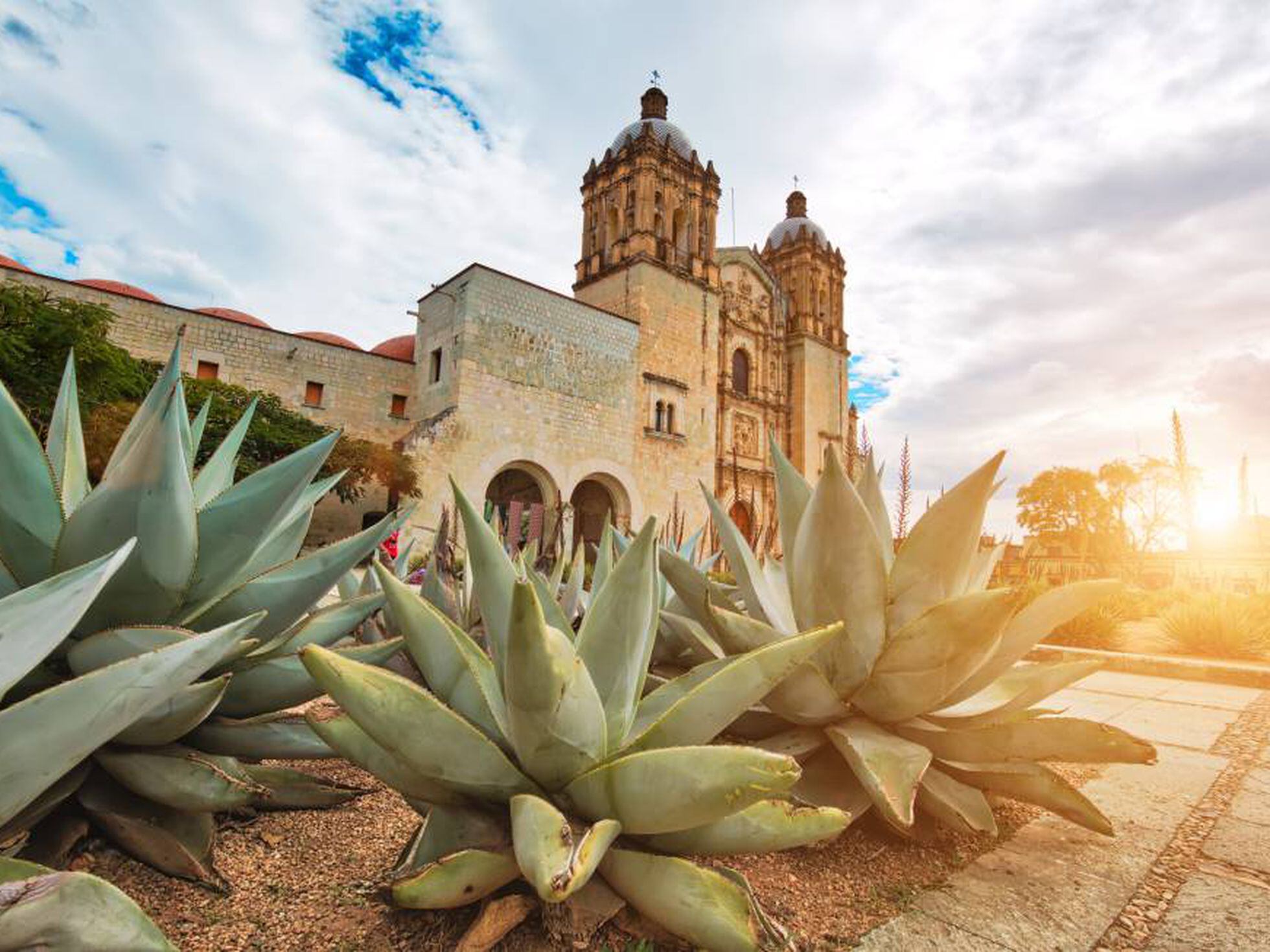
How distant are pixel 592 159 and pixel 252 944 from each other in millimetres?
24082

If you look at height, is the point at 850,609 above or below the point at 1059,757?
above

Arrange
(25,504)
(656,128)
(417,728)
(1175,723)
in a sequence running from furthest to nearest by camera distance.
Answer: (656,128) → (1175,723) → (25,504) → (417,728)

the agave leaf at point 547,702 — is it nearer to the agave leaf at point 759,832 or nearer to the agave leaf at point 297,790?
the agave leaf at point 759,832

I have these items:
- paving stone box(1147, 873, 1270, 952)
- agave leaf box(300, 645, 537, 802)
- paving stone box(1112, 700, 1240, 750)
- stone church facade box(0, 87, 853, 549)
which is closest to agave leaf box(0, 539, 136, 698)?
agave leaf box(300, 645, 537, 802)

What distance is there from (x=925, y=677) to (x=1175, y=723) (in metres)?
2.74

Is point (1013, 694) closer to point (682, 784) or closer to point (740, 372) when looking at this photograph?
point (682, 784)

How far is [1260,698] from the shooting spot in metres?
3.85

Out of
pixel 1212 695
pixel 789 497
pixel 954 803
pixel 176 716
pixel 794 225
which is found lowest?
pixel 1212 695

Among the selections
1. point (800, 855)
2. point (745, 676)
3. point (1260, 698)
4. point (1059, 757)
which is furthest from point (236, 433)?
point (1260, 698)

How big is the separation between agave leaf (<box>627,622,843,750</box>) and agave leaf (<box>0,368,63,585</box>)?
39.1 inches

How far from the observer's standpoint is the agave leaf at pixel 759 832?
966mm

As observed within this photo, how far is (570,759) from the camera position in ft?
3.16

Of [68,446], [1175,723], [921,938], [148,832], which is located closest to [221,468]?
[68,446]

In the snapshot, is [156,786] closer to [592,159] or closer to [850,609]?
[850,609]
